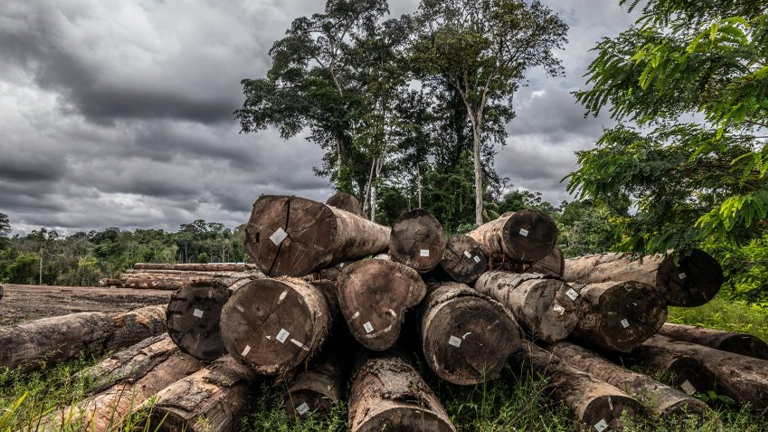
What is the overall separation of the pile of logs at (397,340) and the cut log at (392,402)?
0.01 meters

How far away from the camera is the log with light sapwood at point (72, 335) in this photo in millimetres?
4254

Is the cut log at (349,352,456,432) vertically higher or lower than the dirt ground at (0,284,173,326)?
lower

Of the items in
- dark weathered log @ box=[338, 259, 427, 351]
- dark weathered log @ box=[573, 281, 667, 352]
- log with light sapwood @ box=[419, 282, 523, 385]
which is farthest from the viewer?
dark weathered log @ box=[573, 281, 667, 352]

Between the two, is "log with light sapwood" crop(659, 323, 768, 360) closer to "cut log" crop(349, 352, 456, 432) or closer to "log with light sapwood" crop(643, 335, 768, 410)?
"log with light sapwood" crop(643, 335, 768, 410)

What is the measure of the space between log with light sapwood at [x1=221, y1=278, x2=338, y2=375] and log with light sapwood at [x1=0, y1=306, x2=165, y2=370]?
282cm

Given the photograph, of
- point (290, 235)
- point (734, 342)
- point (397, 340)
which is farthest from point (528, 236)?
point (290, 235)

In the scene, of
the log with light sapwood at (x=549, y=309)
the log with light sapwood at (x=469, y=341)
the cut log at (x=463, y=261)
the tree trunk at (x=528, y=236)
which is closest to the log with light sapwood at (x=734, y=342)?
the tree trunk at (x=528, y=236)

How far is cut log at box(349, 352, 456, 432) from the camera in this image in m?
2.42

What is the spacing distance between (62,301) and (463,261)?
8.25 metres

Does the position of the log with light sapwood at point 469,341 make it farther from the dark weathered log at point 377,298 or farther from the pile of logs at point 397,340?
the dark weathered log at point 377,298

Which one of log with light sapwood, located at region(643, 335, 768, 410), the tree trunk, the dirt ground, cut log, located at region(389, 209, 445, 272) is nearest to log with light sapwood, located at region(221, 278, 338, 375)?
cut log, located at region(389, 209, 445, 272)

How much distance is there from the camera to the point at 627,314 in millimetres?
4125

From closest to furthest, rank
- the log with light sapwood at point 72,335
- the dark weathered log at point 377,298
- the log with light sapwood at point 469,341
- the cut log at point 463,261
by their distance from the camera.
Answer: the log with light sapwood at point 469,341 < the dark weathered log at point 377,298 < the log with light sapwood at point 72,335 < the cut log at point 463,261

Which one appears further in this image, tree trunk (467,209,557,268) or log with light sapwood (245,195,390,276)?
tree trunk (467,209,557,268)
